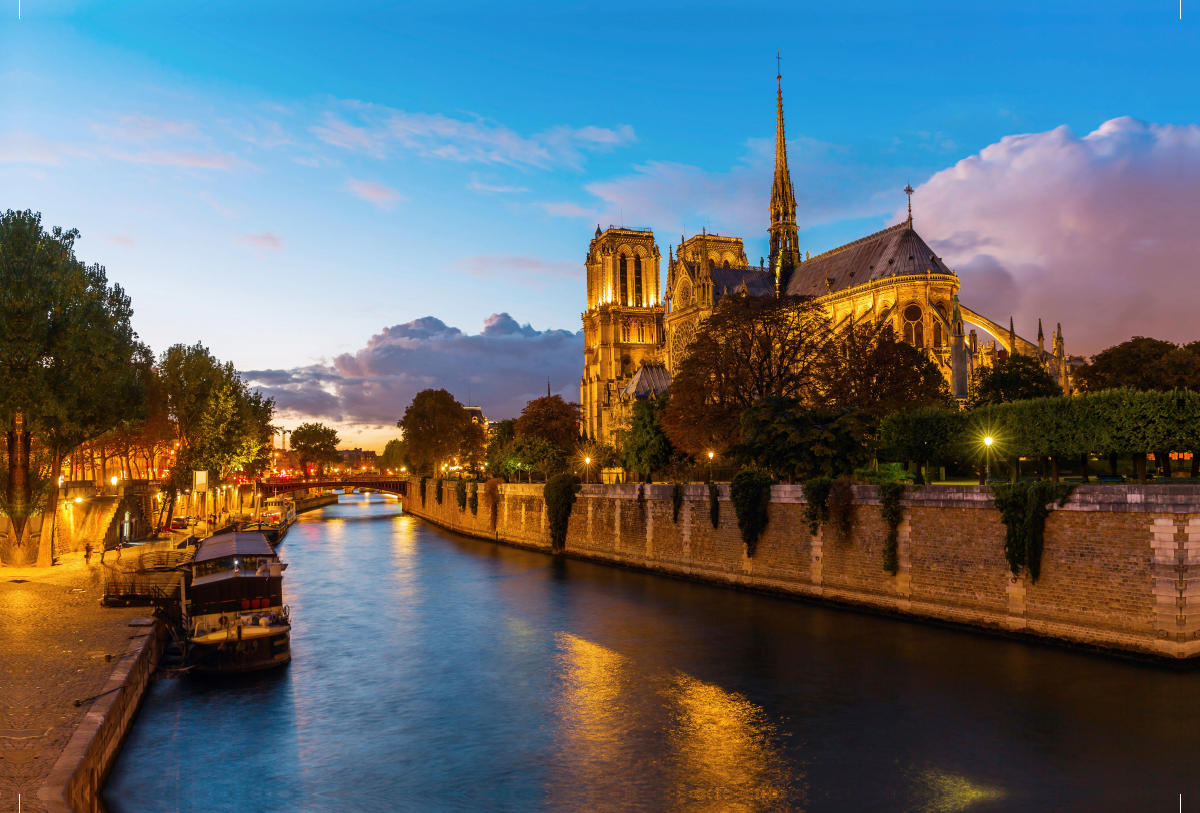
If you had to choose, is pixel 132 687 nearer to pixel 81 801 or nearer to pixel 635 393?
pixel 81 801

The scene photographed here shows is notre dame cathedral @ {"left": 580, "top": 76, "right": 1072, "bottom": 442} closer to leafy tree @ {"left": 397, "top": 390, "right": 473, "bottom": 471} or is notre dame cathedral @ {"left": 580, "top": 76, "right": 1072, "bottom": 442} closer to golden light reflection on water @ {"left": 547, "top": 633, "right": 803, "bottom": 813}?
leafy tree @ {"left": 397, "top": 390, "right": 473, "bottom": 471}

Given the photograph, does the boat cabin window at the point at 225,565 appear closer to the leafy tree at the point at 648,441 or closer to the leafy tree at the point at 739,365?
the leafy tree at the point at 739,365

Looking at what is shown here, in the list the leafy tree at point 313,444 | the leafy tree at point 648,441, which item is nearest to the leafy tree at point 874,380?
the leafy tree at point 648,441

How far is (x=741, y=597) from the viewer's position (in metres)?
32.9

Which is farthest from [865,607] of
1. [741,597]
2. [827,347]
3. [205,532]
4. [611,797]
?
[205,532]

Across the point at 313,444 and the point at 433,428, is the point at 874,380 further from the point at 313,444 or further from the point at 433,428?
the point at 313,444

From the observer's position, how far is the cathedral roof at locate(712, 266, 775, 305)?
A: 91188 mm

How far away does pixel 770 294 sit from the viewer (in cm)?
5312

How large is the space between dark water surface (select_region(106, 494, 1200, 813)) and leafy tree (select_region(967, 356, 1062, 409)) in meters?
29.8

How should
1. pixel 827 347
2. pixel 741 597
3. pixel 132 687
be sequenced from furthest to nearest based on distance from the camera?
1. pixel 827 347
2. pixel 741 597
3. pixel 132 687

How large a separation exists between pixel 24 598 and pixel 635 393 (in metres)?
60.4

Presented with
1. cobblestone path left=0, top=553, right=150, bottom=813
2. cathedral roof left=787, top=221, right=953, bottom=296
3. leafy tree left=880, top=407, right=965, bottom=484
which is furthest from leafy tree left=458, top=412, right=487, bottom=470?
cobblestone path left=0, top=553, right=150, bottom=813

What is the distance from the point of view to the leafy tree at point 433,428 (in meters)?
105

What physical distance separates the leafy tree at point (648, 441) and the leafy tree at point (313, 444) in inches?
5179
